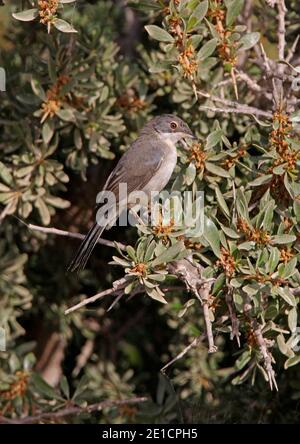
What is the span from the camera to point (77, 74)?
14.4ft

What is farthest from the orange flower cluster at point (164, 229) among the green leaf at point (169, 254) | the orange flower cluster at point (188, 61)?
the orange flower cluster at point (188, 61)

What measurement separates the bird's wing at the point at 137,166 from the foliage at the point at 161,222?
11cm

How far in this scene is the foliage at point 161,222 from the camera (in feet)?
11.6

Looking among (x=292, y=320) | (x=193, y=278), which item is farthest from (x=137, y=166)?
(x=292, y=320)

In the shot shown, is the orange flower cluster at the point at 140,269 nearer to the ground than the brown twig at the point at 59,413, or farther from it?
farther from it

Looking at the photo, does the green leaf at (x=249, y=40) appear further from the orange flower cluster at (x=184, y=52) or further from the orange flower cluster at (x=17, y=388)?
the orange flower cluster at (x=17, y=388)

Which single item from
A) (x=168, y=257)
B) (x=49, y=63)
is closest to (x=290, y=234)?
(x=168, y=257)

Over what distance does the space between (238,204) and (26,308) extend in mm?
1873

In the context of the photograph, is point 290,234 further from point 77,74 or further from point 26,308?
point 26,308

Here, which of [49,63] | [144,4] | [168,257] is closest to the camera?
[168,257]

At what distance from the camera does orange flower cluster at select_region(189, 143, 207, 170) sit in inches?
152

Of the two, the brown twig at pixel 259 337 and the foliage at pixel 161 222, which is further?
the foliage at pixel 161 222

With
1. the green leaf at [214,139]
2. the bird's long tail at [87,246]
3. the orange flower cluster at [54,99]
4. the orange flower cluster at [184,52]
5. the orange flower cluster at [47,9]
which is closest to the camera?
the orange flower cluster at [47,9]

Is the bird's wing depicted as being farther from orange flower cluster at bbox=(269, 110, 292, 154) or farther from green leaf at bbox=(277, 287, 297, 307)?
green leaf at bbox=(277, 287, 297, 307)
